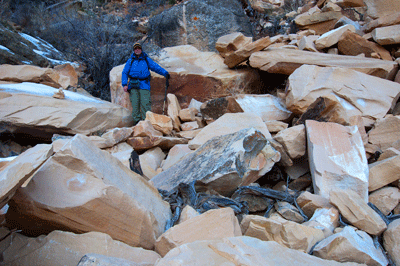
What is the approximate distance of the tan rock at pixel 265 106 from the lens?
4.18 m

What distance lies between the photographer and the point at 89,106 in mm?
4684

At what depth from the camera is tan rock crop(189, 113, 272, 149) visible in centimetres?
346

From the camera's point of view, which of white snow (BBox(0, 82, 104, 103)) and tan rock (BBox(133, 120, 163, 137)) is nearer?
tan rock (BBox(133, 120, 163, 137))

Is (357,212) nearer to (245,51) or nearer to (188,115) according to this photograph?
(188,115)

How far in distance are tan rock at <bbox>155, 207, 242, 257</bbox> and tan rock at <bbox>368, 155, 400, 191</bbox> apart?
1494mm

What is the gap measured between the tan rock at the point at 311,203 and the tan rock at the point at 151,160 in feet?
5.53

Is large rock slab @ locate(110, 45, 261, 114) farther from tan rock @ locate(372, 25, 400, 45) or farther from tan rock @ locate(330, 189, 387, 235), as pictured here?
tan rock @ locate(330, 189, 387, 235)

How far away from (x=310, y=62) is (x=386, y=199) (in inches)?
115

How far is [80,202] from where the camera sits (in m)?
1.56

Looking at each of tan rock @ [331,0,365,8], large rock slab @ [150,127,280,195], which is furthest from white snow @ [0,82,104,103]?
tan rock @ [331,0,365,8]

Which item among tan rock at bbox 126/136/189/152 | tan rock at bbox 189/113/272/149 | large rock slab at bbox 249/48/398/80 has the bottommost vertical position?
tan rock at bbox 126/136/189/152

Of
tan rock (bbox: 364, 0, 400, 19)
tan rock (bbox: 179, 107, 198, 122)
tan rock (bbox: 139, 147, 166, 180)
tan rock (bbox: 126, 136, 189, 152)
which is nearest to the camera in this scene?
tan rock (bbox: 139, 147, 166, 180)

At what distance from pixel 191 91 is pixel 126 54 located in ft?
7.80

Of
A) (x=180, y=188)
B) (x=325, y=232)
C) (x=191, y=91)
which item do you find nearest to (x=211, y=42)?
(x=191, y=91)
